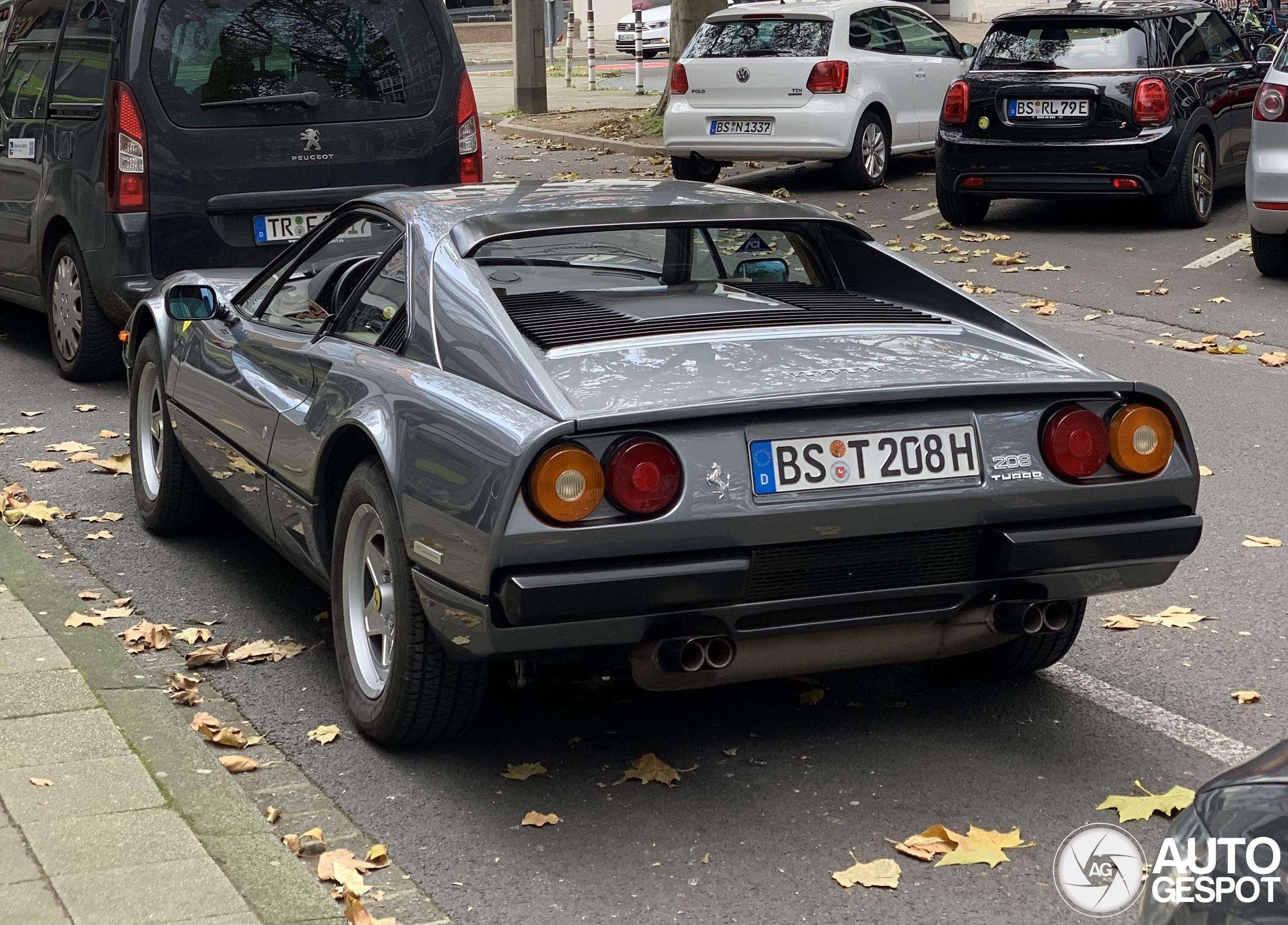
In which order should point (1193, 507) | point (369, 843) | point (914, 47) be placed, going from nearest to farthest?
point (369, 843) < point (1193, 507) < point (914, 47)

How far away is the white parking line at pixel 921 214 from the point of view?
48.0 ft

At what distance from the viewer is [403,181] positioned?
360 inches

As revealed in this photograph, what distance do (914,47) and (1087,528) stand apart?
45.2ft

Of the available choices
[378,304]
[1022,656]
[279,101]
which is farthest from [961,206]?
[378,304]

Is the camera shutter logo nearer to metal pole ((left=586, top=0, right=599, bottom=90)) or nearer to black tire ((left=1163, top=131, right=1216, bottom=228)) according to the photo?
black tire ((left=1163, top=131, right=1216, bottom=228))

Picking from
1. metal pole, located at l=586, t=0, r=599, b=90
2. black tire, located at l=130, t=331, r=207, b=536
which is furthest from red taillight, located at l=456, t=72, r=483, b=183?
metal pole, located at l=586, t=0, r=599, b=90

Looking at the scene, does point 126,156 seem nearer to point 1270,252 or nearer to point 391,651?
point 391,651

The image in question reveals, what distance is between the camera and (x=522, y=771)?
14.2 feet

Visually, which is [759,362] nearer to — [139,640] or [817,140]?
[139,640]

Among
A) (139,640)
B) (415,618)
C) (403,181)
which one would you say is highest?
(403,181)

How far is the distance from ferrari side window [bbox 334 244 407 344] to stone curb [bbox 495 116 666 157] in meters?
14.0

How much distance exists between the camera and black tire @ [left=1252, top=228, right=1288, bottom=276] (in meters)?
11.4

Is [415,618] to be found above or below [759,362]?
below

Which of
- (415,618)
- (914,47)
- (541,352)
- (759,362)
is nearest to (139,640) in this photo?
(415,618)
